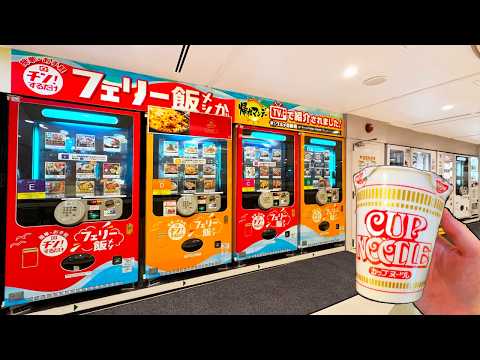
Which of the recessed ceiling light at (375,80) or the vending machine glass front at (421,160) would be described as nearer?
the recessed ceiling light at (375,80)

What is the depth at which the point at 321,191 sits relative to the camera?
3.59m

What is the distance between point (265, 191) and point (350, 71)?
5.81ft

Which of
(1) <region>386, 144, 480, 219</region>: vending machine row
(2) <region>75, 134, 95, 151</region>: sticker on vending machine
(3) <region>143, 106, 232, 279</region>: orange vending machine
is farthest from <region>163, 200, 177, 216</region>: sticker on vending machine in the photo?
(1) <region>386, 144, 480, 219</region>: vending machine row

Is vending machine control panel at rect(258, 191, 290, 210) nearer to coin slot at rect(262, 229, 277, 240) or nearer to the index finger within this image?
coin slot at rect(262, 229, 277, 240)

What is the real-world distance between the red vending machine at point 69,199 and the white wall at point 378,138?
344cm

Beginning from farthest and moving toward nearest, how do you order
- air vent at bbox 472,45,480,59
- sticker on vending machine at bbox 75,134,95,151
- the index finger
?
sticker on vending machine at bbox 75,134,95,151 → air vent at bbox 472,45,480,59 → the index finger

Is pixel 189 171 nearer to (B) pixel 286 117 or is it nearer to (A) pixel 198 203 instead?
(A) pixel 198 203

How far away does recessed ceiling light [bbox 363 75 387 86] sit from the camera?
2480mm

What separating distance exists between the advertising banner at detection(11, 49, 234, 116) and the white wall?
2533mm

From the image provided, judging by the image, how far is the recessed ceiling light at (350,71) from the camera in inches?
89.6

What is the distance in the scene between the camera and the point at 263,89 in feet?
9.40

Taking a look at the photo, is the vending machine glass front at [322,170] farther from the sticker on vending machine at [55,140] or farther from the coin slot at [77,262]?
the sticker on vending machine at [55,140]

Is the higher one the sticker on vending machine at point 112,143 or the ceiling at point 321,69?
the ceiling at point 321,69

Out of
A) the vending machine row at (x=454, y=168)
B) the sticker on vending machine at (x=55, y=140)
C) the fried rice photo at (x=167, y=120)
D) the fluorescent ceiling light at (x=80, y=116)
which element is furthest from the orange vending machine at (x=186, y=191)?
the vending machine row at (x=454, y=168)
